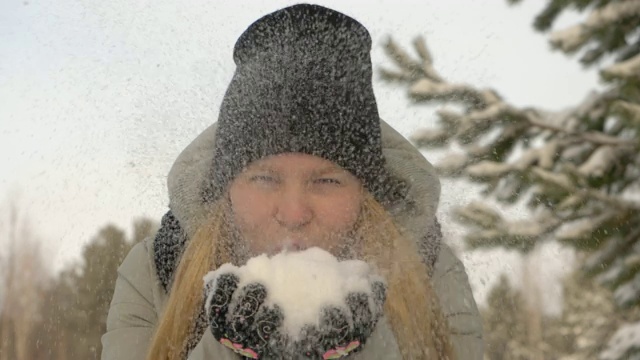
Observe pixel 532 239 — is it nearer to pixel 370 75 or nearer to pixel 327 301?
pixel 370 75

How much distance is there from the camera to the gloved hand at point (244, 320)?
1.06 metres

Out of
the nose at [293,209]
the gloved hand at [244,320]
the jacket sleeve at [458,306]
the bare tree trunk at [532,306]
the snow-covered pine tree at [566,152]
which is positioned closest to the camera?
the gloved hand at [244,320]

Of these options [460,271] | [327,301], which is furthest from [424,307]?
[327,301]

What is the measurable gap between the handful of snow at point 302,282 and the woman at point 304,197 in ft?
0.49

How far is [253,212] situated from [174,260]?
32 cm

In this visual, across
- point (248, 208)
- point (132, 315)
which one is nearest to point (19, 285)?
point (132, 315)

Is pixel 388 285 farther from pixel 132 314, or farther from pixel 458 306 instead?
pixel 132 314

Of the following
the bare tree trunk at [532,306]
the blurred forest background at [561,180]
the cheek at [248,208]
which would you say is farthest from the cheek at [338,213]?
the bare tree trunk at [532,306]

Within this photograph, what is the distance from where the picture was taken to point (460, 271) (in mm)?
1561

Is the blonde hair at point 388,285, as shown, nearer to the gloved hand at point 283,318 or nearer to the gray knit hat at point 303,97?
the gray knit hat at point 303,97

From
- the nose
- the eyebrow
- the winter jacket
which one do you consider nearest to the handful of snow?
the nose

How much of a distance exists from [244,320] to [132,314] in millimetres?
548

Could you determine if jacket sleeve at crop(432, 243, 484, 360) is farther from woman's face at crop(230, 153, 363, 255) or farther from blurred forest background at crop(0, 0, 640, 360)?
blurred forest background at crop(0, 0, 640, 360)

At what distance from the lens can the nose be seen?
1279 millimetres
